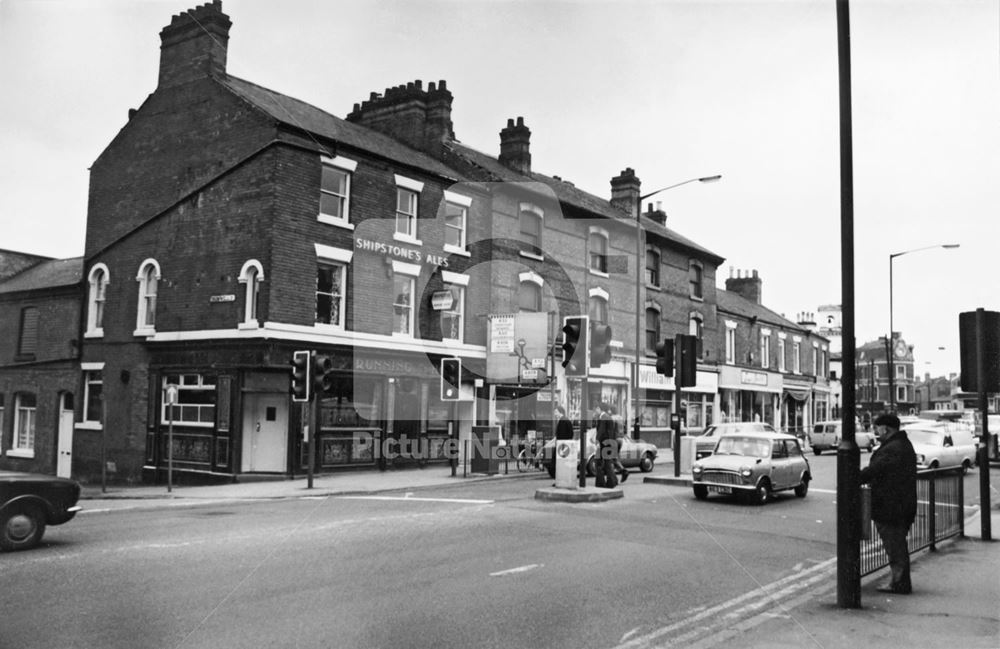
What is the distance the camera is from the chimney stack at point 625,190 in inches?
Result: 1534

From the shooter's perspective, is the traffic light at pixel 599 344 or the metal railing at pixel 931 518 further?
the traffic light at pixel 599 344

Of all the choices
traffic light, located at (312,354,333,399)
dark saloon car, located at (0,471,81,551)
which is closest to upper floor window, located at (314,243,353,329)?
traffic light, located at (312,354,333,399)

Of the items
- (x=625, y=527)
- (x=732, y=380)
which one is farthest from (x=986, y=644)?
(x=732, y=380)

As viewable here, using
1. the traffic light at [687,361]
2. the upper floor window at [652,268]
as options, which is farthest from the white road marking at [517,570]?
the upper floor window at [652,268]

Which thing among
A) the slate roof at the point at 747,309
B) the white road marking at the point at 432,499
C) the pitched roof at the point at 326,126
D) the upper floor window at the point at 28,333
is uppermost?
the pitched roof at the point at 326,126

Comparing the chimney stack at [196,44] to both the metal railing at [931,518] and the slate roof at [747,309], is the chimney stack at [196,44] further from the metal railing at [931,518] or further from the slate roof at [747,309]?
the slate roof at [747,309]

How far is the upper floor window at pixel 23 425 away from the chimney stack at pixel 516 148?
19.9 metres

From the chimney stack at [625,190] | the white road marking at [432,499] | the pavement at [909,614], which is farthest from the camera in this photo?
the chimney stack at [625,190]

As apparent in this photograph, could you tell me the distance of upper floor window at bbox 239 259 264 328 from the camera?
69.6 ft

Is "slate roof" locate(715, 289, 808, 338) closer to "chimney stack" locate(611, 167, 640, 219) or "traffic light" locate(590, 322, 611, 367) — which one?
"chimney stack" locate(611, 167, 640, 219)

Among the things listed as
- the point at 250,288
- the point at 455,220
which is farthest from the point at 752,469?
the point at 455,220

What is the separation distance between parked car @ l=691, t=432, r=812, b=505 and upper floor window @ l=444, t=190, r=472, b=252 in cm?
1237

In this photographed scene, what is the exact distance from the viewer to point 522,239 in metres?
29.3

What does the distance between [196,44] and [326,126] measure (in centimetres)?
466
